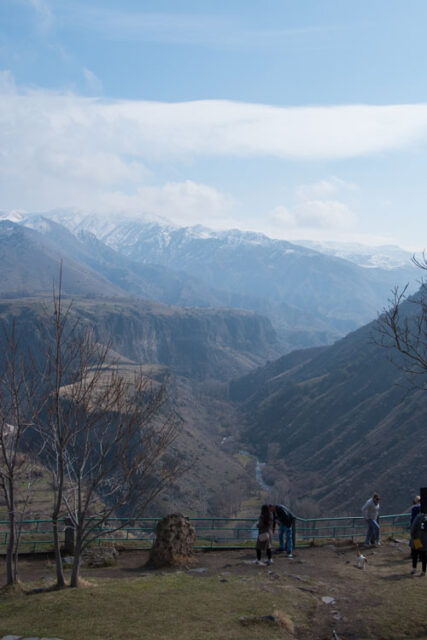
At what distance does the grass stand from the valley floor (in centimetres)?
2

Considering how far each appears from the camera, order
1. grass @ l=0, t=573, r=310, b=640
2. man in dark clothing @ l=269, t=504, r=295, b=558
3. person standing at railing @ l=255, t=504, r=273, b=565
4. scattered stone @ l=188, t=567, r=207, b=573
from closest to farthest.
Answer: grass @ l=0, t=573, r=310, b=640 < scattered stone @ l=188, t=567, r=207, b=573 < person standing at railing @ l=255, t=504, r=273, b=565 < man in dark clothing @ l=269, t=504, r=295, b=558

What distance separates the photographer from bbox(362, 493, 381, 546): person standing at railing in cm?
1878

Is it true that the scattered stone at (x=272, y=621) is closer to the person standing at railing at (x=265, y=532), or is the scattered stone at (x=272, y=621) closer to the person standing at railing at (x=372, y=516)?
the person standing at railing at (x=265, y=532)

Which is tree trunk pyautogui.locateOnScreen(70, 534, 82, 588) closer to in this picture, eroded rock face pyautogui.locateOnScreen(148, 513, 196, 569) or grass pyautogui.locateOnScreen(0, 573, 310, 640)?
grass pyautogui.locateOnScreen(0, 573, 310, 640)

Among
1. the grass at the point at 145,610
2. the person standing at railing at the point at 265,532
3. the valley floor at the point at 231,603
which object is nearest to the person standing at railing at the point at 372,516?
the valley floor at the point at 231,603

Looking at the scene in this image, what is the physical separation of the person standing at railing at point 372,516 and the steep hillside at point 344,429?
37.2m

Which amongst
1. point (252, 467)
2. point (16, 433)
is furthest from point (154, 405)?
point (252, 467)

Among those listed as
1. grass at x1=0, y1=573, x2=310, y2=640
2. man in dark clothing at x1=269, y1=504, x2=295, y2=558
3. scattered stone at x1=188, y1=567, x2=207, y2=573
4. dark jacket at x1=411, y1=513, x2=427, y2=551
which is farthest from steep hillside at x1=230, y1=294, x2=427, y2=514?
grass at x1=0, y1=573, x2=310, y2=640

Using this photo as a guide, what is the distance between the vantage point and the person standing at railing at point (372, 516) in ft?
61.6

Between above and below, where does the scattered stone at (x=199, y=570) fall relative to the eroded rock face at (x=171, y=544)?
below

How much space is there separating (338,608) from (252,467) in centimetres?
10906

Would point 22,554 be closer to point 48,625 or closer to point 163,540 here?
point 163,540

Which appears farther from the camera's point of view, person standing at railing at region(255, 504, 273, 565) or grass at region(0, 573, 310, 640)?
person standing at railing at region(255, 504, 273, 565)

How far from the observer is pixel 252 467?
119 m
